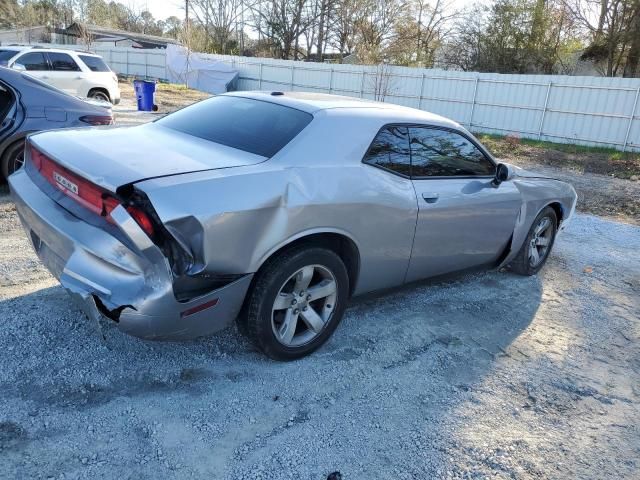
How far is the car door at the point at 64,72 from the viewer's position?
14.2m

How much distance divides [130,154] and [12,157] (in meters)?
3.79

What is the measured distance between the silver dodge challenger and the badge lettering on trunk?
0.04 feet

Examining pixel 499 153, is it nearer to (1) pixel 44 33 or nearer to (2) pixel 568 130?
(2) pixel 568 130

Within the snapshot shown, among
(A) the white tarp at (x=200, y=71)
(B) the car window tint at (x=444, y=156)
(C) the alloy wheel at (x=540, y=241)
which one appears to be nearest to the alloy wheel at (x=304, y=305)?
(B) the car window tint at (x=444, y=156)

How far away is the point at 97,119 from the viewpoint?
6176 millimetres

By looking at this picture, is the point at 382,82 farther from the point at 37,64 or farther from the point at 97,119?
the point at 97,119

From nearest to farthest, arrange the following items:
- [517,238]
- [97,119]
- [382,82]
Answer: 1. [517,238]
2. [97,119]
3. [382,82]

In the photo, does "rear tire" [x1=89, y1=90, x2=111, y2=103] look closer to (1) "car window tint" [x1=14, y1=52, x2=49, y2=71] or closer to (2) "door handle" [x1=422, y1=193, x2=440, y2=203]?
(1) "car window tint" [x1=14, y1=52, x2=49, y2=71]

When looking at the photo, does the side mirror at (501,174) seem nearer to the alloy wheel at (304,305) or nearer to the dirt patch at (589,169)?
the alloy wheel at (304,305)

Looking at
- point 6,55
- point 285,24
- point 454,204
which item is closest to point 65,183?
point 454,204

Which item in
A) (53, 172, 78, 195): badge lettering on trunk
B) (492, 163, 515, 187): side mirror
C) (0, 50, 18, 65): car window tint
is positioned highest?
(0, 50, 18, 65): car window tint

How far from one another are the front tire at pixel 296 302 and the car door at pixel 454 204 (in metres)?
0.78

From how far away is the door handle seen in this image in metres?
3.71

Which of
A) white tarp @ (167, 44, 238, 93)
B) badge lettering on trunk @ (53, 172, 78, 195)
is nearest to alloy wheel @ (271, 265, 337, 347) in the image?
badge lettering on trunk @ (53, 172, 78, 195)
